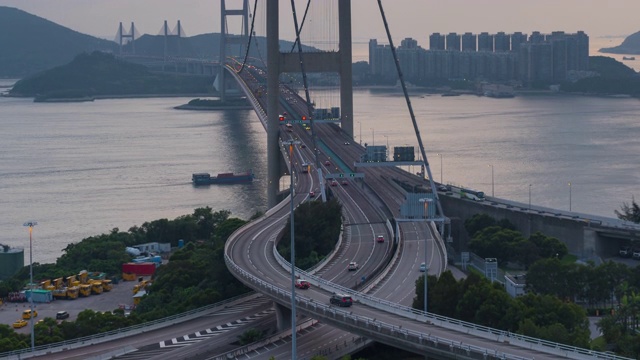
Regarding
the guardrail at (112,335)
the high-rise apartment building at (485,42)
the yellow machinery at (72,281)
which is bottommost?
the yellow machinery at (72,281)

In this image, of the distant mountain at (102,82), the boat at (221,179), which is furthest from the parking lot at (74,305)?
the distant mountain at (102,82)

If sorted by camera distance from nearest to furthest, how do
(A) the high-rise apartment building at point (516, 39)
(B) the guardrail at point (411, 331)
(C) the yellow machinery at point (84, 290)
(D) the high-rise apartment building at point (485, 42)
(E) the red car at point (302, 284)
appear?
1. (B) the guardrail at point (411, 331)
2. (E) the red car at point (302, 284)
3. (C) the yellow machinery at point (84, 290)
4. (A) the high-rise apartment building at point (516, 39)
5. (D) the high-rise apartment building at point (485, 42)

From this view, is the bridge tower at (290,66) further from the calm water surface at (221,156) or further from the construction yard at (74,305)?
the construction yard at (74,305)

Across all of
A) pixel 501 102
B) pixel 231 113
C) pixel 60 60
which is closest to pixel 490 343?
pixel 231 113

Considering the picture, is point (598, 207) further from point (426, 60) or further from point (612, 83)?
point (426, 60)

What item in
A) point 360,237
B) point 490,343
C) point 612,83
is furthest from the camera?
point 612,83

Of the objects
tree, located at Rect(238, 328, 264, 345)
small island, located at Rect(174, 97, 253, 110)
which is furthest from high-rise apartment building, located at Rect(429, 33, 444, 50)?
Answer: tree, located at Rect(238, 328, 264, 345)
